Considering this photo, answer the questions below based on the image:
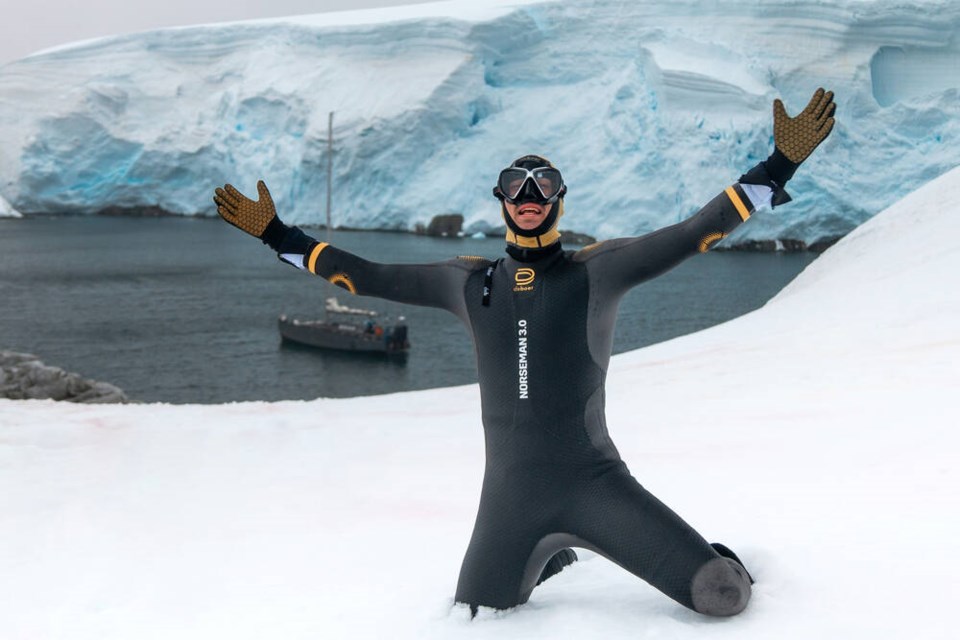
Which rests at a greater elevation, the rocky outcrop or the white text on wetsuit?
the white text on wetsuit

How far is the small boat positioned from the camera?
25156mm

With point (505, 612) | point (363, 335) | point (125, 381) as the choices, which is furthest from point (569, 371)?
point (363, 335)

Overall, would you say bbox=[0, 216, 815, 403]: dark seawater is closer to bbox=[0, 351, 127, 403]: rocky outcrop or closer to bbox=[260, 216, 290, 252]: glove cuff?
bbox=[0, 351, 127, 403]: rocky outcrop

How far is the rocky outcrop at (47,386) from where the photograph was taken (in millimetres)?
12547

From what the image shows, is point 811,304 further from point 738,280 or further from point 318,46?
point 318,46

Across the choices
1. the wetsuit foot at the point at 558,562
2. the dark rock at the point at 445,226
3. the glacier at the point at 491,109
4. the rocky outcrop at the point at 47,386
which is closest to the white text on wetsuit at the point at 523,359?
the wetsuit foot at the point at 558,562

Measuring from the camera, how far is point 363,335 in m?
25.4

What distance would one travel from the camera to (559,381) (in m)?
2.51

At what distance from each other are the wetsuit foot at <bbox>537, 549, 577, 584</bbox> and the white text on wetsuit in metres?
0.48

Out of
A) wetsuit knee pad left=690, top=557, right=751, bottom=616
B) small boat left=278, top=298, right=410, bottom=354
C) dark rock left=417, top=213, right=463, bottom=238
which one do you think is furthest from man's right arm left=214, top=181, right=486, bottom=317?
dark rock left=417, top=213, right=463, bottom=238

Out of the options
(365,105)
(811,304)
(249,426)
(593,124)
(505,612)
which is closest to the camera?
(505,612)

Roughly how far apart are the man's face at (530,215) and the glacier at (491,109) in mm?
33264

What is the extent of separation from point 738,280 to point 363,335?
55.1 feet

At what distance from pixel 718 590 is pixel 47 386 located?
12.3m
